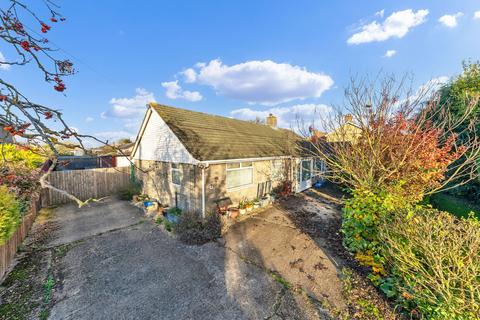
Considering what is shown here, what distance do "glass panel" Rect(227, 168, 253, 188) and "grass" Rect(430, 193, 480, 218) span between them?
29.2 feet

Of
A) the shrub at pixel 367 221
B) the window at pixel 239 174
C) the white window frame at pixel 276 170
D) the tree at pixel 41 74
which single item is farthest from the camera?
the white window frame at pixel 276 170

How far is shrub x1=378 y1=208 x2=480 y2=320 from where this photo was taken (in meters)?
2.97

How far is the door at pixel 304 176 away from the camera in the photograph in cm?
1395

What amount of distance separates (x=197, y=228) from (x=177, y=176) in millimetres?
3132

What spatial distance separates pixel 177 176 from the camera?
9.20 metres

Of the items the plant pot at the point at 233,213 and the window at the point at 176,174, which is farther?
the window at the point at 176,174

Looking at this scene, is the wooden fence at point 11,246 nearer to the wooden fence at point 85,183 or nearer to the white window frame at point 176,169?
the wooden fence at point 85,183

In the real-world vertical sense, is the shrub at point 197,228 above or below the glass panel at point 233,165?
below

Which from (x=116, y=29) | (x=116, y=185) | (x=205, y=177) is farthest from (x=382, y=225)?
(x=116, y=185)

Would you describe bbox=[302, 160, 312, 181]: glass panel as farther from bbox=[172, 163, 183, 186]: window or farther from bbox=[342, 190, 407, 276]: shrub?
bbox=[172, 163, 183, 186]: window

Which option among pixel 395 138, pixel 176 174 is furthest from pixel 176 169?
pixel 395 138

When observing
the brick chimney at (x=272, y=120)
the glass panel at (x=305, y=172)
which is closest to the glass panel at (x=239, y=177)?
the glass panel at (x=305, y=172)

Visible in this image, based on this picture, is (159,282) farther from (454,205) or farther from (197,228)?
(454,205)

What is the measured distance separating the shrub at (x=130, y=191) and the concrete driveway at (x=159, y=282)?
14.7 ft
